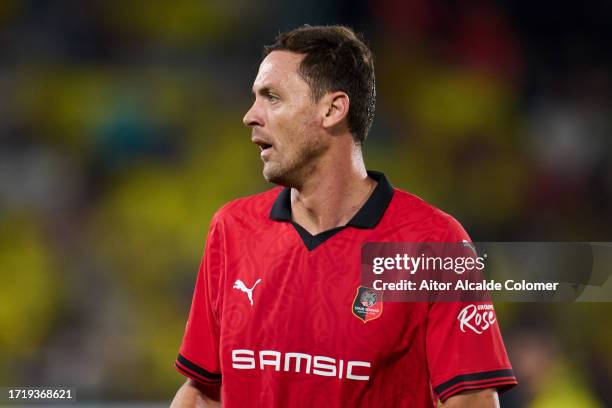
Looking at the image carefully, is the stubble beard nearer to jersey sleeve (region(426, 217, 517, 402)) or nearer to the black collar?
the black collar

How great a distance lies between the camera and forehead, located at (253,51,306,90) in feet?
6.07

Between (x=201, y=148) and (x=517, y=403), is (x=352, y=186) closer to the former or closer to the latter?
(x=517, y=403)

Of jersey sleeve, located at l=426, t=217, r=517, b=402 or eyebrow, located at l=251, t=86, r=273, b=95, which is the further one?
eyebrow, located at l=251, t=86, r=273, b=95

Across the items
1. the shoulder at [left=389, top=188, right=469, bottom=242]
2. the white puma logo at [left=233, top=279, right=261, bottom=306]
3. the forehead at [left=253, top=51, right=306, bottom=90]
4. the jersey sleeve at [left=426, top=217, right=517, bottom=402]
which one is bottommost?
the jersey sleeve at [left=426, top=217, right=517, bottom=402]

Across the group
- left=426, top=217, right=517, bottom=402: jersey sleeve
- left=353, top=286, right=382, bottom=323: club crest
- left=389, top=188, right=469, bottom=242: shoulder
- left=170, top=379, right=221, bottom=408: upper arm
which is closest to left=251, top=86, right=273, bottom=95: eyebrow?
left=389, top=188, right=469, bottom=242: shoulder

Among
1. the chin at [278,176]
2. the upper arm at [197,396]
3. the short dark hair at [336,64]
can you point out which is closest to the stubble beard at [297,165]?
the chin at [278,176]

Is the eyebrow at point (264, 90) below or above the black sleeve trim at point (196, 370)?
above

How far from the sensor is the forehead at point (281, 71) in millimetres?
1850

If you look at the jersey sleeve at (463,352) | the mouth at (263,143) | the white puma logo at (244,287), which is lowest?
the jersey sleeve at (463,352)

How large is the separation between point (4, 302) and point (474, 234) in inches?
94.2

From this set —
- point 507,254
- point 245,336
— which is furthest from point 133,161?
point 245,336

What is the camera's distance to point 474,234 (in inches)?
160

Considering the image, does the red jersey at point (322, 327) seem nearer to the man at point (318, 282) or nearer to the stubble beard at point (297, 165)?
the man at point (318, 282)

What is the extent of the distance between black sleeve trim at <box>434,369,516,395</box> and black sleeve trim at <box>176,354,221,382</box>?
0.55m
